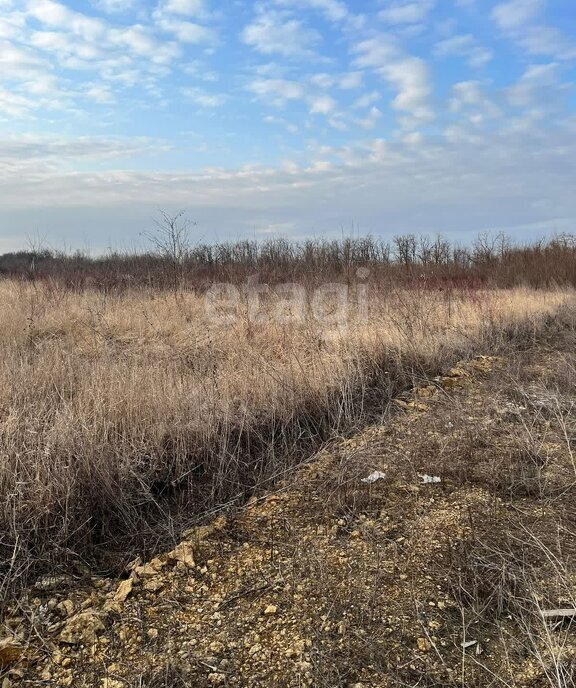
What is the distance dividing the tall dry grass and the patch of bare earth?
0.29 metres

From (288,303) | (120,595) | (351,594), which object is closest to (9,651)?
(120,595)

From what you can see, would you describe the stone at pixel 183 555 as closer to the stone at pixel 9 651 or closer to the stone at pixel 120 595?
the stone at pixel 120 595

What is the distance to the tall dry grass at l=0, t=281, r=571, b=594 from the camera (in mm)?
2400

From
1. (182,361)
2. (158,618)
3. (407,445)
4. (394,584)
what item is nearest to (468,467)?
(407,445)

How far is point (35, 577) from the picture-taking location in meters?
2.10

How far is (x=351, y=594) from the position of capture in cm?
202

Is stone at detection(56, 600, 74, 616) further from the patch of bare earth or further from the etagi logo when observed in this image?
the etagi logo

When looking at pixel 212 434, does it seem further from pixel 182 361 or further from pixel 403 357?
pixel 403 357

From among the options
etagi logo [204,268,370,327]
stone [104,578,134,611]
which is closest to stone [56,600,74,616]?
stone [104,578,134,611]

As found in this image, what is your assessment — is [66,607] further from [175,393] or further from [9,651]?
[175,393]

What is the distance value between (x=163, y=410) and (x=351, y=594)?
1753 mm

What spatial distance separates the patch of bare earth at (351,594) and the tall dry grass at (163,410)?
287mm

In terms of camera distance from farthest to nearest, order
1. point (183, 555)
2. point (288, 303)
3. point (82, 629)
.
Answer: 1. point (288, 303)
2. point (183, 555)
3. point (82, 629)

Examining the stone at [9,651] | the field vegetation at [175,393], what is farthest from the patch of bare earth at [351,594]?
the field vegetation at [175,393]
